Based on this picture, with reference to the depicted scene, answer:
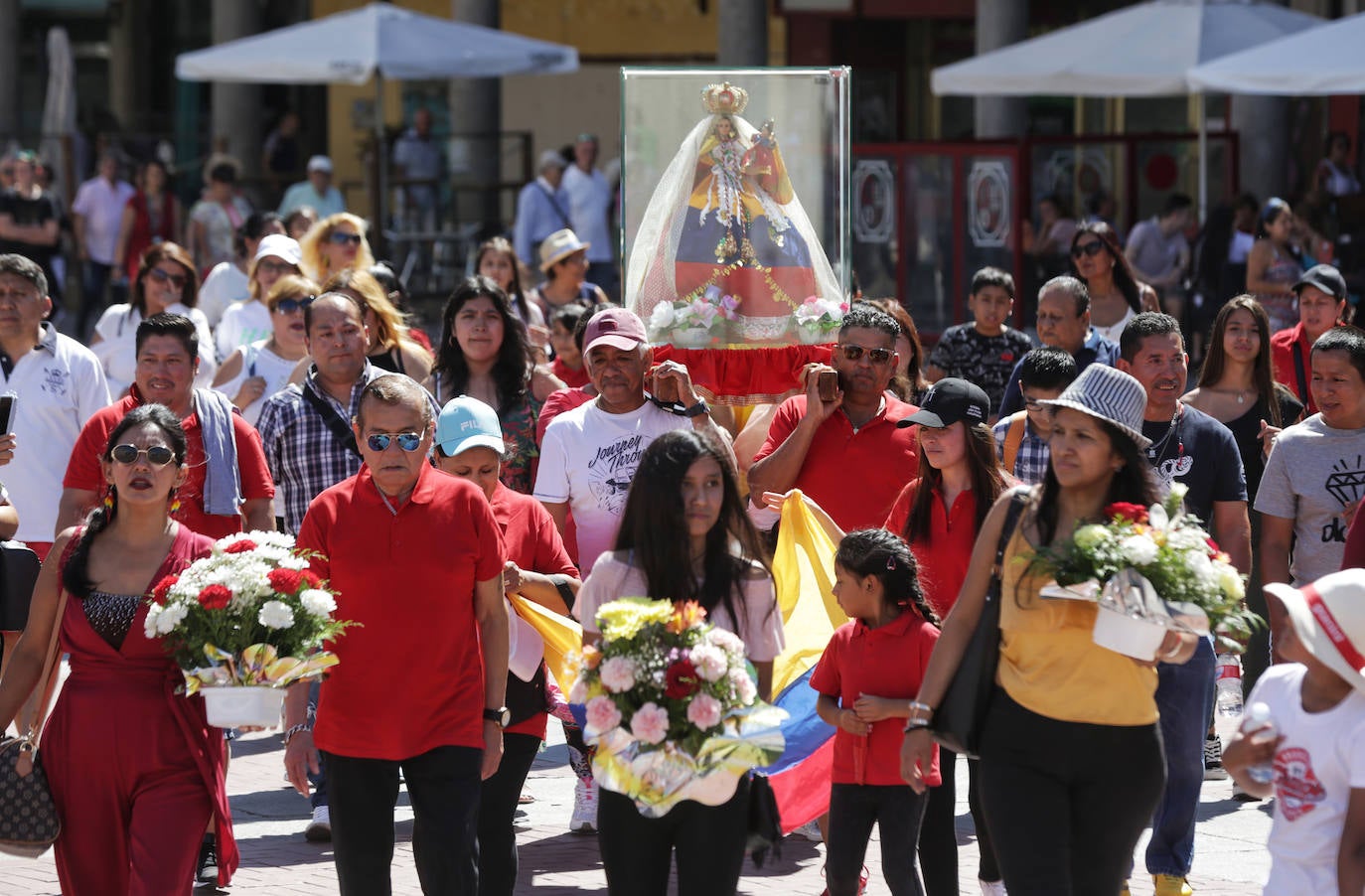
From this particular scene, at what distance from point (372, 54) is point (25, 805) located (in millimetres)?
13585

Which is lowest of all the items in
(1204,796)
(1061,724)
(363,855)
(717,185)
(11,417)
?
(1204,796)

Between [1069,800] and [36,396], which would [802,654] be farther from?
[36,396]

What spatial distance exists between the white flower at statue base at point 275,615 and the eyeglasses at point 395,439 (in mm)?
566

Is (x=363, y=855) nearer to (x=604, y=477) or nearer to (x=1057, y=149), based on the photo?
(x=604, y=477)

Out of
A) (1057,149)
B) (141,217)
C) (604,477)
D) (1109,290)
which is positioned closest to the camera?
(604,477)

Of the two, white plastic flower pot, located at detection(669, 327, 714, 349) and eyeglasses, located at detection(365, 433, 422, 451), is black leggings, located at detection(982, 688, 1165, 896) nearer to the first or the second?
eyeglasses, located at detection(365, 433, 422, 451)

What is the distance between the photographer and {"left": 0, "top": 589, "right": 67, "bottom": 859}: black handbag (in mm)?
5656

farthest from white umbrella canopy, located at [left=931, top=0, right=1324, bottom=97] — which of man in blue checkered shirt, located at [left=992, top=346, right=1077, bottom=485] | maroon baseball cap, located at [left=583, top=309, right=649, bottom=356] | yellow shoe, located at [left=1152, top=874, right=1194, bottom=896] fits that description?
yellow shoe, located at [left=1152, top=874, right=1194, bottom=896]

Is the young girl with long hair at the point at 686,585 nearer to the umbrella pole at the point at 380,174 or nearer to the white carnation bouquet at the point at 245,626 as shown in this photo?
the white carnation bouquet at the point at 245,626

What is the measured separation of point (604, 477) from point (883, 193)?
423 inches

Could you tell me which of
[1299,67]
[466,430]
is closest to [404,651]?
[466,430]

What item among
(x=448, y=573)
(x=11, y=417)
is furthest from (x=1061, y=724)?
(x=11, y=417)

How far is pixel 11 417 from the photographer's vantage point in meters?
8.42

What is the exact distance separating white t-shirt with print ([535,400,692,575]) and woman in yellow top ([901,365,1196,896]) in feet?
7.24
